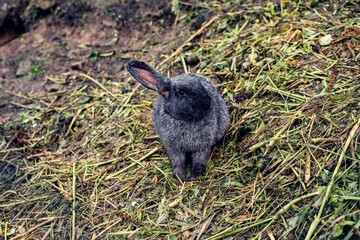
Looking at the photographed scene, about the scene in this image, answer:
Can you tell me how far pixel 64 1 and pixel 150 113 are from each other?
285 centimetres

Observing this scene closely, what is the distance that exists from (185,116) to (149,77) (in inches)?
19.1

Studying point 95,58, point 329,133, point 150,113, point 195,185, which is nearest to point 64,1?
point 95,58

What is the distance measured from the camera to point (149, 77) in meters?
4.62

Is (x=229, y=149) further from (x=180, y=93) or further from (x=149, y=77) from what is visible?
(x=149, y=77)

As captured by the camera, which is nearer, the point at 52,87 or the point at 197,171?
the point at 197,171

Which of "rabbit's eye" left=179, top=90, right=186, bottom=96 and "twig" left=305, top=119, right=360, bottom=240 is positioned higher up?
"rabbit's eye" left=179, top=90, right=186, bottom=96

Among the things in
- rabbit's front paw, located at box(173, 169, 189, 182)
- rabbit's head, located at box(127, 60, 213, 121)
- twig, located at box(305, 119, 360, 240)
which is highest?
rabbit's head, located at box(127, 60, 213, 121)

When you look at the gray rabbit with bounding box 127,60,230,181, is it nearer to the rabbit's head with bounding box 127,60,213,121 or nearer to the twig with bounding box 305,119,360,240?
the rabbit's head with bounding box 127,60,213,121

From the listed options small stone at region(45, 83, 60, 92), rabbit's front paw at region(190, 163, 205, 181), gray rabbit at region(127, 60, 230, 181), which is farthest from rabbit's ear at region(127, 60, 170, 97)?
small stone at region(45, 83, 60, 92)

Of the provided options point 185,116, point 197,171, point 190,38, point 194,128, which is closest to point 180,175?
point 197,171

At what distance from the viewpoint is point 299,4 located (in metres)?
5.93

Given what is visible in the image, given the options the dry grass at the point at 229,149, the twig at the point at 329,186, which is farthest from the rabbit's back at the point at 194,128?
the twig at the point at 329,186

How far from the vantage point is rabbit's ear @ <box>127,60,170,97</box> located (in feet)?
14.9

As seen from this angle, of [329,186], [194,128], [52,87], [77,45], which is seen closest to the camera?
[329,186]
